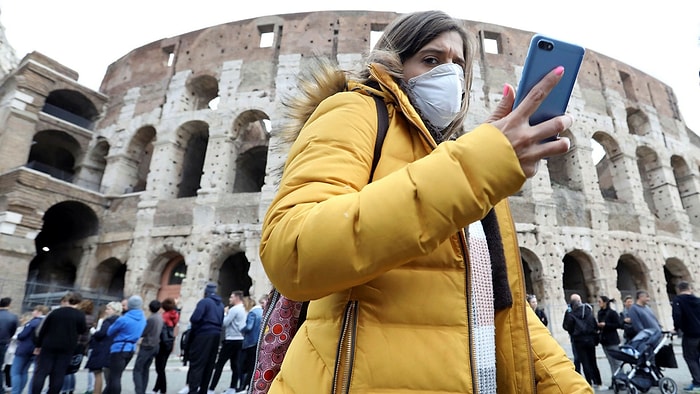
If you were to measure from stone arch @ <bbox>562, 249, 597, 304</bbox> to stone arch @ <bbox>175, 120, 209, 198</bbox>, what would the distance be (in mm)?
15108

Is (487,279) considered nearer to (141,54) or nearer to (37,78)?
(37,78)

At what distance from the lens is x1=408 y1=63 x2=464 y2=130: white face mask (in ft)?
4.09

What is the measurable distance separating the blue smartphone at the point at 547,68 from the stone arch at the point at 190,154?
1566 centimetres

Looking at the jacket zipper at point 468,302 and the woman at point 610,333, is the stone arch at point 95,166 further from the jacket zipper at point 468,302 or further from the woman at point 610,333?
the jacket zipper at point 468,302

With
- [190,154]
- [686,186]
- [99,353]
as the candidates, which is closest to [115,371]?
[99,353]

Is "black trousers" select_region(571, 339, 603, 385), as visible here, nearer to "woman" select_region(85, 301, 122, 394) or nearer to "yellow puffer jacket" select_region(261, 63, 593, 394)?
"yellow puffer jacket" select_region(261, 63, 593, 394)

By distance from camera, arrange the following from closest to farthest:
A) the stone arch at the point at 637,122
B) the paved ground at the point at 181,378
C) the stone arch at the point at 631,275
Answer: the paved ground at the point at 181,378, the stone arch at the point at 631,275, the stone arch at the point at 637,122

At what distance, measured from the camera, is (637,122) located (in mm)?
17609

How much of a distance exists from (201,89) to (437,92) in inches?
679

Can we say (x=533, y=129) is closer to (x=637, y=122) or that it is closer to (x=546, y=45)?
(x=546, y=45)

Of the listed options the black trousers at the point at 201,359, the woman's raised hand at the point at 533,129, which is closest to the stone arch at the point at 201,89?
the black trousers at the point at 201,359

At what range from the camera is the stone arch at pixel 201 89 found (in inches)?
628

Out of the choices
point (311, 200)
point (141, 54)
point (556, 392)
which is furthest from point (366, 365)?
point (141, 54)

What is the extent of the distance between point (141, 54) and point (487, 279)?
67.6ft
